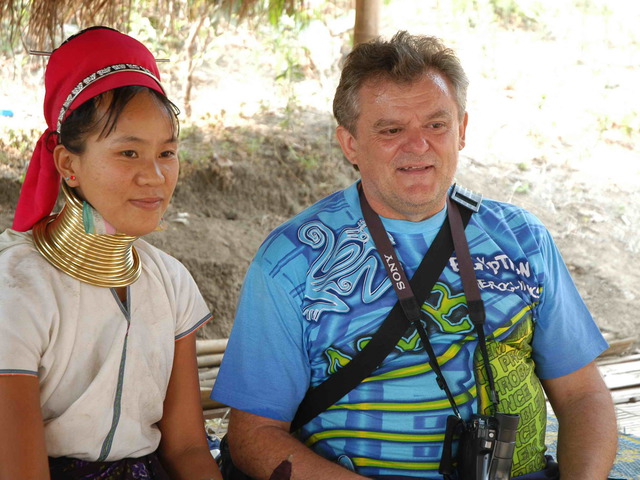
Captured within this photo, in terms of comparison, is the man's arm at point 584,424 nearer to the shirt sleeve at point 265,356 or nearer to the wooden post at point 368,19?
the shirt sleeve at point 265,356

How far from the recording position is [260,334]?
8.00 feet

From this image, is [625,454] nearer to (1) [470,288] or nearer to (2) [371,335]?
(1) [470,288]

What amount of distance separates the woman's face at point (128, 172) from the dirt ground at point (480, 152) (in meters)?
3.33

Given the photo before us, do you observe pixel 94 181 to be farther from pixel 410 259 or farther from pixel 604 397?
pixel 604 397

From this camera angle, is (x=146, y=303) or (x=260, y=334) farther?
(x=260, y=334)

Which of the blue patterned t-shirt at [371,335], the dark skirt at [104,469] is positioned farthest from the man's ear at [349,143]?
the dark skirt at [104,469]

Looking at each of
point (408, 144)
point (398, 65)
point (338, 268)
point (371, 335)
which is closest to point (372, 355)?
point (371, 335)

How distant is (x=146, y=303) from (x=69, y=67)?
27.2 inches

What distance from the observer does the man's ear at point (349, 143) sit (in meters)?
2.69

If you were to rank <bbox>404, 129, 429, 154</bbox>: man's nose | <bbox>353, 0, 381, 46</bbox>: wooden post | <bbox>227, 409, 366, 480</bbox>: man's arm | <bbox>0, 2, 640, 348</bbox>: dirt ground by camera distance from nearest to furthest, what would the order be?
<bbox>227, 409, 366, 480</bbox>: man's arm < <bbox>404, 129, 429, 154</bbox>: man's nose < <bbox>353, 0, 381, 46</bbox>: wooden post < <bbox>0, 2, 640, 348</bbox>: dirt ground

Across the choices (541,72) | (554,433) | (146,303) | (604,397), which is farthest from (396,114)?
(541,72)

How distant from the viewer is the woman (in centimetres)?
205

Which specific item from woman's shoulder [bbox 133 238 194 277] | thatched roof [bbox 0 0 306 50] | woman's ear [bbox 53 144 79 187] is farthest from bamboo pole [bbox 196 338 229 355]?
woman's ear [bbox 53 144 79 187]

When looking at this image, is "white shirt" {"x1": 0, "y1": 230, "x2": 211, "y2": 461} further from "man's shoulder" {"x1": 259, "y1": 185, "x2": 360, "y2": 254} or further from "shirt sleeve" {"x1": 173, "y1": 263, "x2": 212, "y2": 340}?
"man's shoulder" {"x1": 259, "y1": 185, "x2": 360, "y2": 254}
